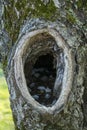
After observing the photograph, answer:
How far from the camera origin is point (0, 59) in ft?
8.89

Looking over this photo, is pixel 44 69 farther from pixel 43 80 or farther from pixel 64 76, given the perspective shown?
pixel 64 76

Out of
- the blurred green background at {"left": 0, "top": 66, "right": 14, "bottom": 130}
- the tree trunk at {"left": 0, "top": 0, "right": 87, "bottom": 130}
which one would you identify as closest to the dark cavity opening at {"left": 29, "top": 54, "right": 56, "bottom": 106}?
the tree trunk at {"left": 0, "top": 0, "right": 87, "bottom": 130}

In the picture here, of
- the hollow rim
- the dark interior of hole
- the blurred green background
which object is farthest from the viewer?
the blurred green background

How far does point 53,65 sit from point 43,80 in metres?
0.11

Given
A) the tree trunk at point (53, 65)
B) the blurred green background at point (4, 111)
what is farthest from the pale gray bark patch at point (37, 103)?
the blurred green background at point (4, 111)

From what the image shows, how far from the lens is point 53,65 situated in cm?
247

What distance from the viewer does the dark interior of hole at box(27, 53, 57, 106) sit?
2.39 metres

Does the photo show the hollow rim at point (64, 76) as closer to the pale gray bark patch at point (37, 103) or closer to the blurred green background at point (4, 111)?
the pale gray bark patch at point (37, 103)

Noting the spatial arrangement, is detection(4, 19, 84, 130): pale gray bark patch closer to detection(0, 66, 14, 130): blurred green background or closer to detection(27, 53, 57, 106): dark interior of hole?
detection(27, 53, 57, 106): dark interior of hole

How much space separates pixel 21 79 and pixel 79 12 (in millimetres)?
502

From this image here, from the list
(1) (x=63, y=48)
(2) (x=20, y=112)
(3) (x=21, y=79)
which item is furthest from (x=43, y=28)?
(2) (x=20, y=112)

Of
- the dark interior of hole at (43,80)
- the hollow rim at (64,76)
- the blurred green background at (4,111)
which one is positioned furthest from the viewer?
the blurred green background at (4,111)

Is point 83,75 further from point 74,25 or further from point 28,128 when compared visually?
point 28,128

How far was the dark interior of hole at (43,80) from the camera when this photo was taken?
2.39 metres
